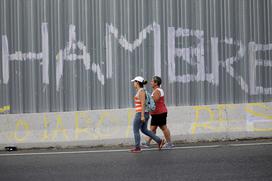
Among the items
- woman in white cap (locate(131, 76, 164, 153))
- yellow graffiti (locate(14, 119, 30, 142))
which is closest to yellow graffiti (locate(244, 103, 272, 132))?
woman in white cap (locate(131, 76, 164, 153))

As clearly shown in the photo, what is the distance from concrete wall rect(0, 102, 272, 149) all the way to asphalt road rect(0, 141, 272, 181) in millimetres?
717

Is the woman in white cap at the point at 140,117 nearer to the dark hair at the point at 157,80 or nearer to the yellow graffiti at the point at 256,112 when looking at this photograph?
the dark hair at the point at 157,80

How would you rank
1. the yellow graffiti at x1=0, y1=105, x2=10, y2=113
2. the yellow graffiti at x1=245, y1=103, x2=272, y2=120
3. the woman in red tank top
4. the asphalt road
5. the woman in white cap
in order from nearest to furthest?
the asphalt road
the woman in white cap
the woman in red tank top
the yellow graffiti at x1=245, y1=103, x2=272, y2=120
the yellow graffiti at x1=0, y1=105, x2=10, y2=113

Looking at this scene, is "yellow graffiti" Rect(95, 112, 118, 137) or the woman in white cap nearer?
the woman in white cap

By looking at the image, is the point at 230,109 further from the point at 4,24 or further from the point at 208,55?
the point at 4,24

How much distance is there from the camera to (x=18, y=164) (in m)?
11.1

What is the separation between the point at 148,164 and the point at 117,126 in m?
3.69

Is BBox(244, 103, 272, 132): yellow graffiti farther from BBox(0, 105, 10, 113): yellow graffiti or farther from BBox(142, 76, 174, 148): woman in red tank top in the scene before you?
BBox(0, 105, 10, 113): yellow graffiti

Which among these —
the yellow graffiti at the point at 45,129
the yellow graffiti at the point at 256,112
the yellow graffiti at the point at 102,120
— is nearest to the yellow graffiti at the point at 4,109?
the yellow graffiti at the point at 45,129

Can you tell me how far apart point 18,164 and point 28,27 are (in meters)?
4.65

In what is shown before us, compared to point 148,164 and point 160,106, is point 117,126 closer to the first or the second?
point 160,106

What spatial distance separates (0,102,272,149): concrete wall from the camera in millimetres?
13844

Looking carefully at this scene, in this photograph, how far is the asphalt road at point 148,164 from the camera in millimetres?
9086

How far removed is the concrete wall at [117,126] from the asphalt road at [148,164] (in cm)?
72
